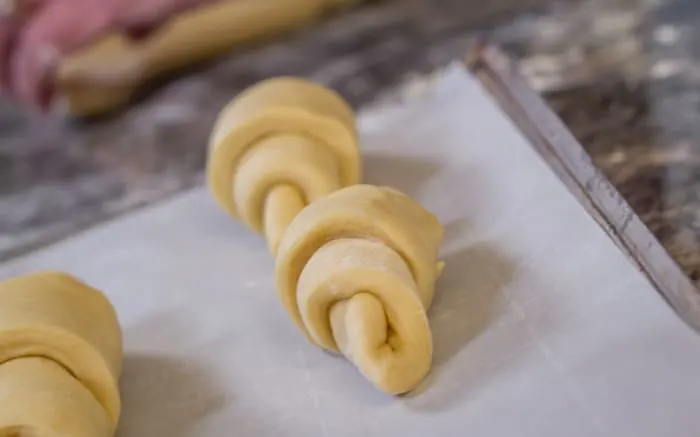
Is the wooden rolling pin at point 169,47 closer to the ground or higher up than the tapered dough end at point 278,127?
closer to the ground

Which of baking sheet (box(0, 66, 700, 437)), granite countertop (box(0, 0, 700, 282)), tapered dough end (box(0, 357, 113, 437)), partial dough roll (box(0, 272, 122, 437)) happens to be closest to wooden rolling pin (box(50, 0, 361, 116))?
granite countertop (box(0, 0, 700, 282))

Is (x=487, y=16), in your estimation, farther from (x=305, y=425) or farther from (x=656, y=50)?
(x=305, y=425)

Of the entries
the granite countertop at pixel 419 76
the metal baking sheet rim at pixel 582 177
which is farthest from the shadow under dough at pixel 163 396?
the metal baking sheet rim at pixel 582 177

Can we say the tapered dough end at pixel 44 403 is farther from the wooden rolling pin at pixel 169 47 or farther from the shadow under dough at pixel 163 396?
the wooden rolling pin at pixel 169 47

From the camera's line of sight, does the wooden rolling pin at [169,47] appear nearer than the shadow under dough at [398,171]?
No

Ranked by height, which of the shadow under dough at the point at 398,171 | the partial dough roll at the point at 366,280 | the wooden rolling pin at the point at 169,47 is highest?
the partial dough roll at the point at 366,280

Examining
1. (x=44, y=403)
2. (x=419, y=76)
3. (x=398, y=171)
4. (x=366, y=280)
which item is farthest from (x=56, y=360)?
(x=419, y=76)

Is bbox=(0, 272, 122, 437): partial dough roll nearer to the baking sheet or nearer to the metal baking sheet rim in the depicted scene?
Answer: the baking sheet

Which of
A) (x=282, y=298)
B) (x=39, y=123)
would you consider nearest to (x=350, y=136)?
(x=282, y=298)

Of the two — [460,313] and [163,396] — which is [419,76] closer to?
[460,313]
